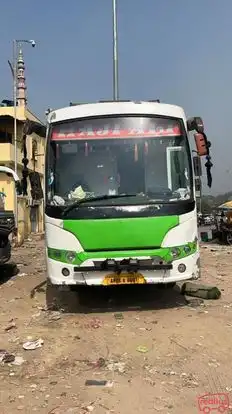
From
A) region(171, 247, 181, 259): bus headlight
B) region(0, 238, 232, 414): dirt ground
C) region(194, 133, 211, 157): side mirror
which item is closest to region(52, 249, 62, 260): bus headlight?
region(0, 238, 232, 414): dirt ground

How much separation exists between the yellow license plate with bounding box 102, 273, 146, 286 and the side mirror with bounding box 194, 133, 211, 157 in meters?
2.07

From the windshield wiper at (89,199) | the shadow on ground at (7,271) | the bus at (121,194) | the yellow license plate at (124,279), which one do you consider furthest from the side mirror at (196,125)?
the shadow on ground at (7,271)

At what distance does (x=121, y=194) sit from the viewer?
7391mm

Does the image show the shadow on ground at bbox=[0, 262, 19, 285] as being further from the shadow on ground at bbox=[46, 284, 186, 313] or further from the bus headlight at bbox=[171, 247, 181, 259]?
the bus headlight at bbox=[171, 247, 181, 259]

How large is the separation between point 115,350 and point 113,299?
2763mm

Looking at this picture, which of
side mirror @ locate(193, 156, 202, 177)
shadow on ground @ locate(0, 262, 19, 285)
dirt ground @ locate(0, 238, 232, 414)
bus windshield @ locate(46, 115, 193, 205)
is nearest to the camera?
dirt ground @ locate(0, 238, 232, 414)

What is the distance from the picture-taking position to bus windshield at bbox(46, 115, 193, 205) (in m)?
7.50

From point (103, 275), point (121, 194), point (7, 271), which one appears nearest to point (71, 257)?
point (103, 275)

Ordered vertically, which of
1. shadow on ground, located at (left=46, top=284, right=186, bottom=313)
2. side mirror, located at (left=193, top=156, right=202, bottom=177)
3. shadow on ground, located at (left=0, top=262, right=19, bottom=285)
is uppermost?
side mirror, located at (left=193, top=156, right=202, bottom=177)

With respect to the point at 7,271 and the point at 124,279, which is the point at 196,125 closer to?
the point at 124,279

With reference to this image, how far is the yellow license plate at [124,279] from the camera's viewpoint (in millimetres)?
7242

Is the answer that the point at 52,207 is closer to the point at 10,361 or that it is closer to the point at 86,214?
the point at 86,214

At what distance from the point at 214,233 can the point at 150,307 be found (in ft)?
46.4

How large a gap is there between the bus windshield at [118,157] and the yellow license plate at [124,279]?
118 centimetres
